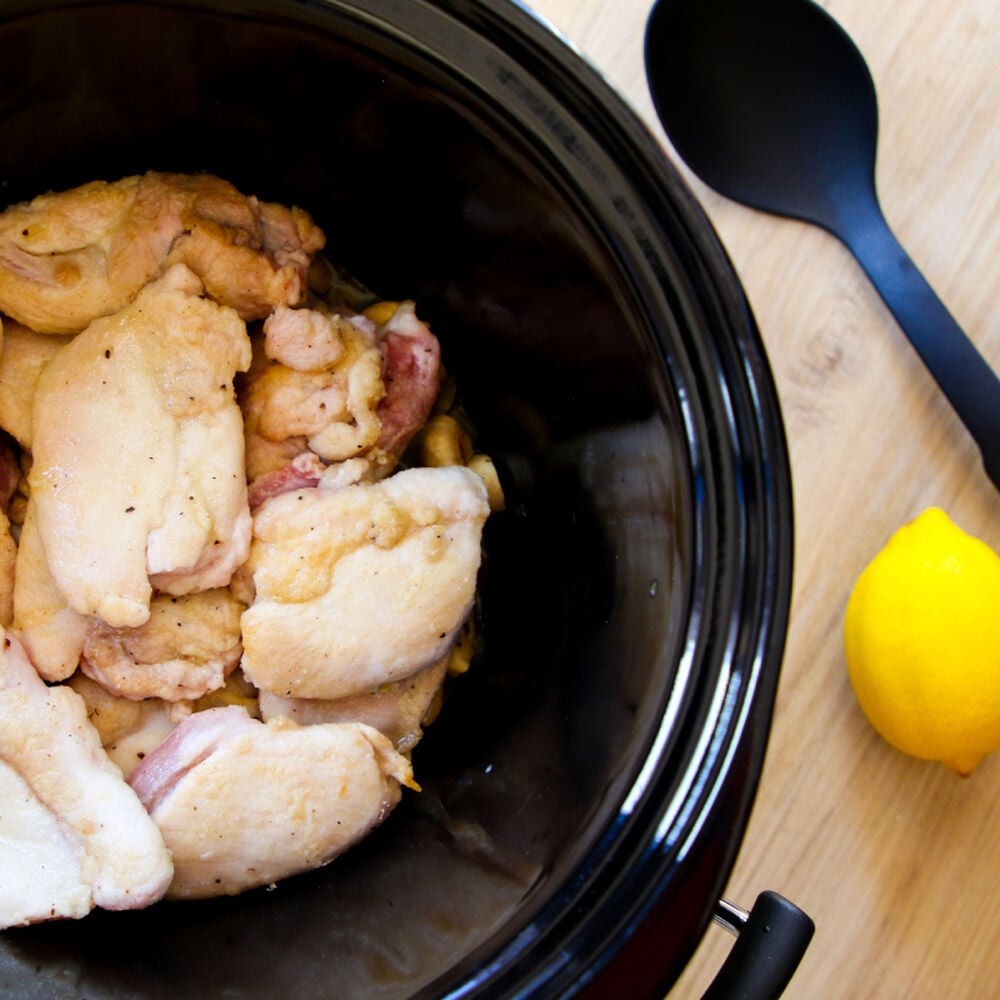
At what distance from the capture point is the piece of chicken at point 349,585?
86cm

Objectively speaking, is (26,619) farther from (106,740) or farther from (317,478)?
(317,478)

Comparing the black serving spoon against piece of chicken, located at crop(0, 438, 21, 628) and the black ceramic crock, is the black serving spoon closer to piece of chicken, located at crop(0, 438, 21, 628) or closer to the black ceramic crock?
the black ceramic crock

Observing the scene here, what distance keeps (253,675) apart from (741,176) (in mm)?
681

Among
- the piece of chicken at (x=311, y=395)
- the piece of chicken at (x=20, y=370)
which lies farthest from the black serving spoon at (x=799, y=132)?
the piece of chicken at (x=20, y=370)

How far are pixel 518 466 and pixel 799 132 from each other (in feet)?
1.52

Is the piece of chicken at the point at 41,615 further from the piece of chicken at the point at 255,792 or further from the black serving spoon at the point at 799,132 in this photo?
the black serving spoon at the point at 799,132

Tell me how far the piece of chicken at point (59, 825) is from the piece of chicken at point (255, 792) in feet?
0.10

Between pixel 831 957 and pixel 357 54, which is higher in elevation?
pixel 357 54

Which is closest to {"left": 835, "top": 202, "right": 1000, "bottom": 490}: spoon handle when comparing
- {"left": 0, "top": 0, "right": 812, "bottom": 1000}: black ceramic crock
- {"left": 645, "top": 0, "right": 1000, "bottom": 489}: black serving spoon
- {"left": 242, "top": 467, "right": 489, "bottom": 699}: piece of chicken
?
{"left": 645, "top": 0, "right": 1000, "bottom": 489}: black serving spoon

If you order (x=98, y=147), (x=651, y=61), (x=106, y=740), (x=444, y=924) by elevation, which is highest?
(x=651, y=61)

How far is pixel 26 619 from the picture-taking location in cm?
87

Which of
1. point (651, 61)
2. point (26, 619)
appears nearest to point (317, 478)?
point (26, 619)

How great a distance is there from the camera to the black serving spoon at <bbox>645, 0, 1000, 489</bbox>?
100 centimetres

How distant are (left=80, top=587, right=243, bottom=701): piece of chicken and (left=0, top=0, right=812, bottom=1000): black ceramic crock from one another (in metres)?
0.19
